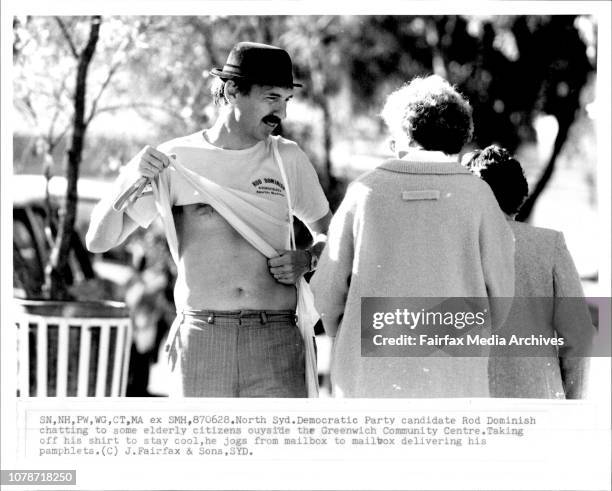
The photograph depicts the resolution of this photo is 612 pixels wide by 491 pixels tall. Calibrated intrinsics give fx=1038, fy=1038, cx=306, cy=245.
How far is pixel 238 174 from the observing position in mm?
3217

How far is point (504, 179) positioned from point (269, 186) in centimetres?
75

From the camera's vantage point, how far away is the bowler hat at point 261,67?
3.20m

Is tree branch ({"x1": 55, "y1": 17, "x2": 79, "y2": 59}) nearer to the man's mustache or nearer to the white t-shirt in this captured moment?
the white t-shirt

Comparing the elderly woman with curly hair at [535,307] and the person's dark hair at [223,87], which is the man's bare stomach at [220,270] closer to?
the person's dark hair at [223,87]

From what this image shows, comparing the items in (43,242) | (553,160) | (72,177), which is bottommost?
(43,242)

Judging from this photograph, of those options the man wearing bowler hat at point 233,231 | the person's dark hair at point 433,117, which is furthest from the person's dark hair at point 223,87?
the person's dark hair at point 433,117

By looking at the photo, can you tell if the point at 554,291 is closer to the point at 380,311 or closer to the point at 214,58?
the point at 380,311

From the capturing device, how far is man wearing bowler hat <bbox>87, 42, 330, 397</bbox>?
3.16 metres

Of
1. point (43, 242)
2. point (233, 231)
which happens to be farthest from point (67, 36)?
point (233, 231)

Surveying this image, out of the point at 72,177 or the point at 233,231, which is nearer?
the point at 233,231

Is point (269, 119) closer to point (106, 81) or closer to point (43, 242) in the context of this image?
point (106, 81)

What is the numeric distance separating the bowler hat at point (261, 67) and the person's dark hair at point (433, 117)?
367 millimetres

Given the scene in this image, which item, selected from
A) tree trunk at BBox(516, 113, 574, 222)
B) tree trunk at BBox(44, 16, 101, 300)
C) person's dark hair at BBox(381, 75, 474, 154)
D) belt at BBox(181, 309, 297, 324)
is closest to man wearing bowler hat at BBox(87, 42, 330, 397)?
belt at BBox(181, 309, 297, 324)

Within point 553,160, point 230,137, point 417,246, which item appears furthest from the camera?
point 553,160
